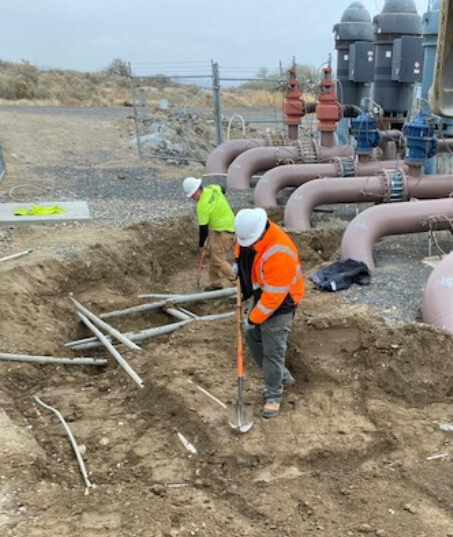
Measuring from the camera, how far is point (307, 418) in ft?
14.9

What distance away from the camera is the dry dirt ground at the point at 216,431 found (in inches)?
131

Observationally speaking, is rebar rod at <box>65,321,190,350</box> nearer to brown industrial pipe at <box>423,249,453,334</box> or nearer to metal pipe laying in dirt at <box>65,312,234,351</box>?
metal pipe laying in dirt at <box>65,312,234,351</box>

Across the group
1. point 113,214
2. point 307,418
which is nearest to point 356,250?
point 307,418

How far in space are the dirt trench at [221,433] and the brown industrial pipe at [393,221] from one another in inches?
44.6

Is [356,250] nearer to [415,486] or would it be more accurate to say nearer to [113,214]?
[415,486]

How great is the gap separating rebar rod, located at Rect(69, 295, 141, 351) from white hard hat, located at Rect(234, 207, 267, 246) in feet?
6.42

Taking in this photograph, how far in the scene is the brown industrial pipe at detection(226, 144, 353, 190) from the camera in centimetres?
1099

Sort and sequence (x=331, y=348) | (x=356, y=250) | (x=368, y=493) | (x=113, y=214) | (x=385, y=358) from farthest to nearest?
(x=113, y=214) < (x=356, y=250) < (x=331, y=348) < (x=385, y=358) < (x=368, y=493)

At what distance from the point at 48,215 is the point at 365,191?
5.04 metres

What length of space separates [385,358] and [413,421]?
0.82m

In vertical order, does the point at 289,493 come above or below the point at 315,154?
below

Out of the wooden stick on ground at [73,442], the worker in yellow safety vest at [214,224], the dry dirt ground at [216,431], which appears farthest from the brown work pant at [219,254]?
the wooden stick on ground at [73,442]

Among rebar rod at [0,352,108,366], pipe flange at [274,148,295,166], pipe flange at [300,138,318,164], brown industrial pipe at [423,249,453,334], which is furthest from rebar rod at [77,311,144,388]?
pipe flange at [300,138,318,164]

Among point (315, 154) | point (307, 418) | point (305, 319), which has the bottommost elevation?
point (307, 418)
